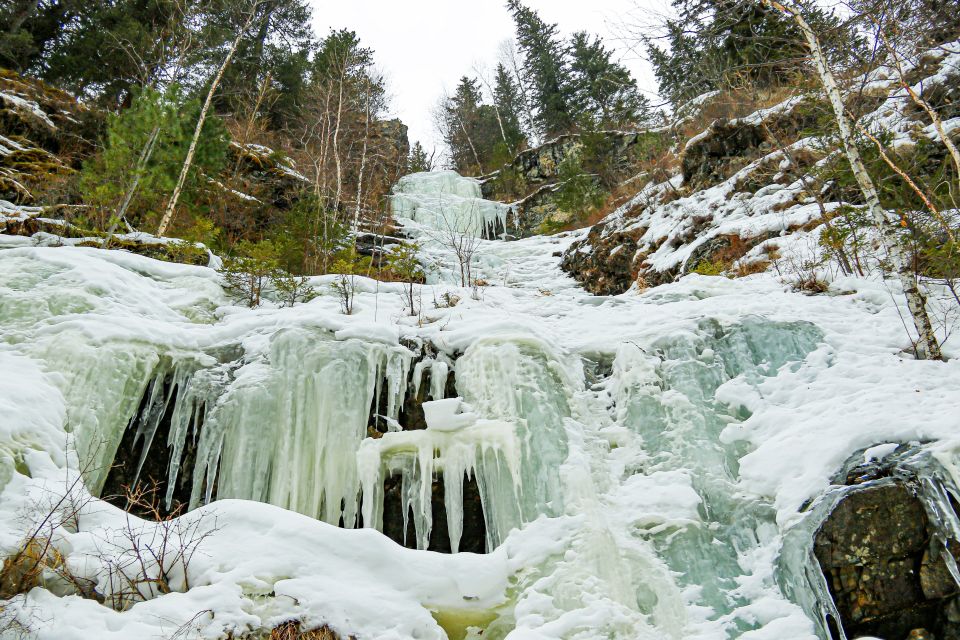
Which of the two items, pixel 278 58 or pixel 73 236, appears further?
pixel 278 58

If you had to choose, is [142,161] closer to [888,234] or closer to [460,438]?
[460,438]

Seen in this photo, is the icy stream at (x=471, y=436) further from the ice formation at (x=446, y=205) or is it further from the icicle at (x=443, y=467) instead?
the ice formation at (x=446, y=205)

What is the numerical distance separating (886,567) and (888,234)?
298cm

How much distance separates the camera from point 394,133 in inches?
1001

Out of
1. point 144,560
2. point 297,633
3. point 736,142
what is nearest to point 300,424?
point 144,560

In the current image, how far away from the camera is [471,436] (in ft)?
16.9

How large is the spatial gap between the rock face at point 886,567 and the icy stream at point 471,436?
24cm

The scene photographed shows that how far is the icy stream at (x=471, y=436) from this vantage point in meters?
3.45

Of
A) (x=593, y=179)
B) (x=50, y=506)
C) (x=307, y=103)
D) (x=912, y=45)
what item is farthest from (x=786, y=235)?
(x=307, y=103)

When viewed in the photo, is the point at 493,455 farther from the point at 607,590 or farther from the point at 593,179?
the point at 593,179

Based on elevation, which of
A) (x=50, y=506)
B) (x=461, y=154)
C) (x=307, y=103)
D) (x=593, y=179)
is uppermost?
(x=461, y=154)

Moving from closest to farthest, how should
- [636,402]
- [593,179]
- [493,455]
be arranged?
1. [493,455]
2. [636,402]
3. [593,179]

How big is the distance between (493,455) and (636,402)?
1.59 meters

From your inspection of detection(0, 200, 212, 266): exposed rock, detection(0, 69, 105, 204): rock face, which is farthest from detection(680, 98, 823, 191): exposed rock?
detection(0, 69, 105, 204): rock face
